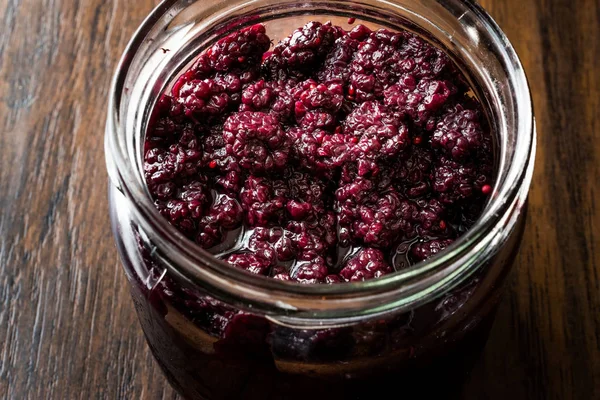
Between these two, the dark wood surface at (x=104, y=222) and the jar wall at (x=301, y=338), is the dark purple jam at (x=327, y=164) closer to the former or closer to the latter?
the jar wall at (x=301, y=338)

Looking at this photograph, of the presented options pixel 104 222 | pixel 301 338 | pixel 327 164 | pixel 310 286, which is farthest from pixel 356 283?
pixel 104 222

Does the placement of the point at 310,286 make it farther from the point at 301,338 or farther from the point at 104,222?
the point at 104,222

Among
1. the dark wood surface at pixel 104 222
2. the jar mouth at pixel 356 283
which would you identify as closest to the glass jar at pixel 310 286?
the jar mouth at pixel 356 283

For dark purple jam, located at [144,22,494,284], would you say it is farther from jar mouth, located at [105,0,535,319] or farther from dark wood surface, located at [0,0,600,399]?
dark wood surface, located at [0,0,600,399]

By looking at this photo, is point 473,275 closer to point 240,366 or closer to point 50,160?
point 240,366

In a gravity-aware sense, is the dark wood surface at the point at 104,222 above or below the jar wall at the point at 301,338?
above
